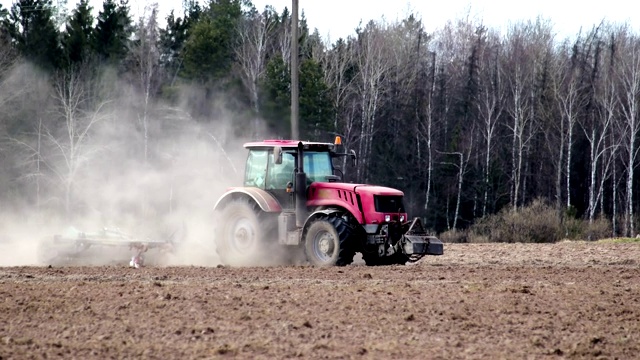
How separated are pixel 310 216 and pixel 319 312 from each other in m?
5.89

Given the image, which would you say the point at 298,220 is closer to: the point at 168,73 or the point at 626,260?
the point at 626,260

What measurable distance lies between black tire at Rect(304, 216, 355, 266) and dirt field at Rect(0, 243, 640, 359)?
13.2 inches

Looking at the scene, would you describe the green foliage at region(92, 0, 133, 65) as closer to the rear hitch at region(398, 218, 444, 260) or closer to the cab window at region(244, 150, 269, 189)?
the cab window at region(244, 150, 269, 189)

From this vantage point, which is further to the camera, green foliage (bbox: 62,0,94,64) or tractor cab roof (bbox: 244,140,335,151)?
green foliage (bbox: 62,0,94,64)

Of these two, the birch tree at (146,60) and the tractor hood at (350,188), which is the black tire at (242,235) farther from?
the birch tree at (146,60)

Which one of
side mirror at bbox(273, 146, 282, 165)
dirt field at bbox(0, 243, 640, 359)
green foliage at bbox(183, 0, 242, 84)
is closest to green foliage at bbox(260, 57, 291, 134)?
green foliage at bbox(183, 0, 242, 84)

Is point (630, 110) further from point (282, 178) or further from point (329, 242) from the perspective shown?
point (329, 242)

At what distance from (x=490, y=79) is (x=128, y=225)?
35611mm

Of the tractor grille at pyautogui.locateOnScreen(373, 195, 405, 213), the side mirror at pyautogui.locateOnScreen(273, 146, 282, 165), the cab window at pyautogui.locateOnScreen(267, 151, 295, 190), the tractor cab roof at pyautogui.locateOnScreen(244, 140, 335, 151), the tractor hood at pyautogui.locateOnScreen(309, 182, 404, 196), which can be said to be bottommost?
the tractor grille at pyautogui.locateOnScreen(373, 195, 405, 213)

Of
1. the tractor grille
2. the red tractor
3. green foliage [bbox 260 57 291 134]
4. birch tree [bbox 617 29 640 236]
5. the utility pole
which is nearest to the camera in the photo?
the red tractor

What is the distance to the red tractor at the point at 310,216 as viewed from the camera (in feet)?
60.2

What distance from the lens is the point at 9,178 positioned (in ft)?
145

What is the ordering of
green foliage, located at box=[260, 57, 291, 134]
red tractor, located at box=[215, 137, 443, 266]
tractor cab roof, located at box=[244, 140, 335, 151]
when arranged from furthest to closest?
green foliage, located at box=[260, 57, 291, 134], tractor cab roof, located at box=[244, 140, 335, 151], red tractor, located at box=[215, 137, 443, 266]

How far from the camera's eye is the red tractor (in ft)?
60.2
